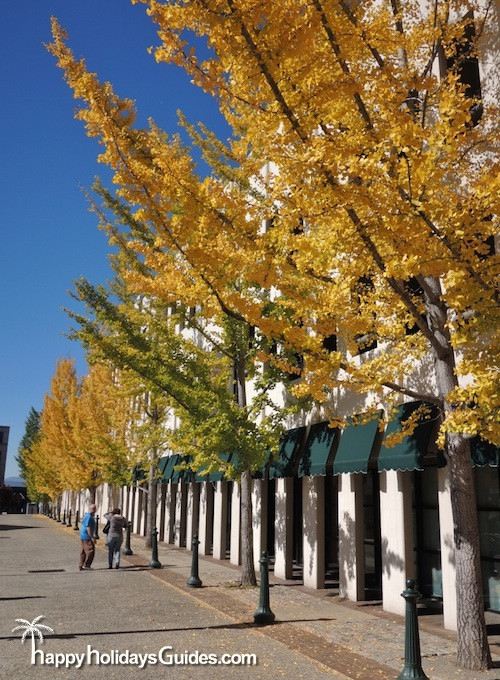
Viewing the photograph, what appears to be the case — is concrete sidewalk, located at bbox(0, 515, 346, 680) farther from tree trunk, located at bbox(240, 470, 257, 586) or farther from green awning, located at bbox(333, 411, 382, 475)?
green awning, located at bbox(333, 411, 382, 475)

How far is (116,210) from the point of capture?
586 inches

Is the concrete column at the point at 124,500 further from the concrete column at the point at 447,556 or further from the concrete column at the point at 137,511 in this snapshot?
the concrete column at the point at 447,556

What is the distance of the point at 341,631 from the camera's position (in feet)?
30.3

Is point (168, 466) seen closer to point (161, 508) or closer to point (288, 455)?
point (161, 508)

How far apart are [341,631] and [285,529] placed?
6456mm

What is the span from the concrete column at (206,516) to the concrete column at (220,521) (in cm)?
156

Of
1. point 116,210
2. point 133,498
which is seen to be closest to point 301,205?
point 116,210

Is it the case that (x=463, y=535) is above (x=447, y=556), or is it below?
above

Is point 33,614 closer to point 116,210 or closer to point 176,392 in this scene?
point 176,392

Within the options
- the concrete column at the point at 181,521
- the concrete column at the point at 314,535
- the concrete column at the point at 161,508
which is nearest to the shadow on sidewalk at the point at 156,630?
the concrete column at the point at 314,535

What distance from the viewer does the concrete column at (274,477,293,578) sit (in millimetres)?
15633

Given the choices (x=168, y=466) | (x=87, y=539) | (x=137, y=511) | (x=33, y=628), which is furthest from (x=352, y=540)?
(x=137, y=511)

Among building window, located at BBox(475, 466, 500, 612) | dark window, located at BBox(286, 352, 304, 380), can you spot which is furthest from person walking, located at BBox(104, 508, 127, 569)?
building window, located at BBox(475, 466, 500, 612)

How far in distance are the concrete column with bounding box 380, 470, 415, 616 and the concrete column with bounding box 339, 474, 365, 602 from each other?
101 centimetres
